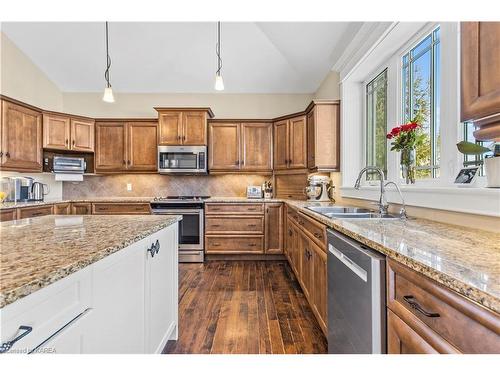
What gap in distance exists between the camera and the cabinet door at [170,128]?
417cm

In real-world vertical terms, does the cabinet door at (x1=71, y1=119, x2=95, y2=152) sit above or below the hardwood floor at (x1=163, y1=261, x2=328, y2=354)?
above

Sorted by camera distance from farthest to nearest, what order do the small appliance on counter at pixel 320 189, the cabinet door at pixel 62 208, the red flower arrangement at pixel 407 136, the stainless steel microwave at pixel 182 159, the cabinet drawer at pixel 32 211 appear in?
the stainless steel microwave at pixel 182 159 → the cabinet door at pixel 62 208 → the small appliance on counter at pixel 320 189 → the cabinet drawer at pixel 32 211 → the red flower arrangement at pixel 407 136

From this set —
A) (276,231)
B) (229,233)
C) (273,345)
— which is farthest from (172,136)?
(273,345)

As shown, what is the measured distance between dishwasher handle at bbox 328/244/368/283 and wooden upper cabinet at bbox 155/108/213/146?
3.11 m

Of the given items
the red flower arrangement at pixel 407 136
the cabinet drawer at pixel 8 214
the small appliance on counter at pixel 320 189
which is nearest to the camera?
the red flower arrangement at pixel 407 136

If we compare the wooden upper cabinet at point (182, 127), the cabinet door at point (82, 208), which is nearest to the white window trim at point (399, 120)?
the wooden upper cabinet at point (182, 127)

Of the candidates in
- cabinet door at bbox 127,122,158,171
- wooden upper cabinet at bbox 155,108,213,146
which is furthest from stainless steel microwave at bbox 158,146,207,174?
cabinet door at bbox 127,122,158,171

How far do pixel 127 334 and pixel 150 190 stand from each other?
12.4ft

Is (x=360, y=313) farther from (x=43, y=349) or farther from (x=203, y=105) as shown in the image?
(x=203, y=105)

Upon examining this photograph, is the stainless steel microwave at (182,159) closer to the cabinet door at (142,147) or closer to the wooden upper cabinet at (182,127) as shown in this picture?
the wooden upper cabinet at (182,127)

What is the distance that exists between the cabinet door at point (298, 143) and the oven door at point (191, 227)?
1.56 meters

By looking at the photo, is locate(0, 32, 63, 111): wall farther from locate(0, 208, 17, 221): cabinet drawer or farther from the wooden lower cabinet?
the wooden lower cabinet

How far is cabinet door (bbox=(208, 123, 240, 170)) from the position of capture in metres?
4.31

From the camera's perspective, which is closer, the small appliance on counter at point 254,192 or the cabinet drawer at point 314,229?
the cabinet drawer at point 314,229
